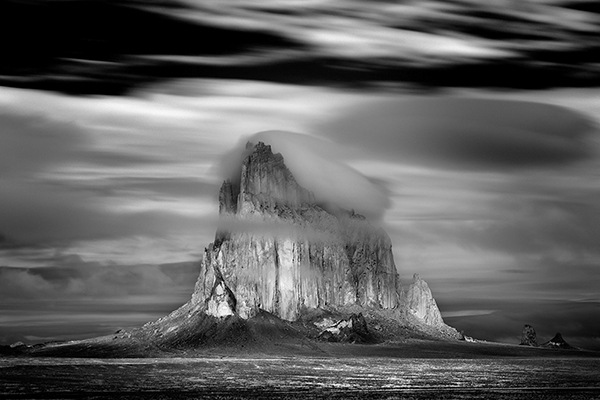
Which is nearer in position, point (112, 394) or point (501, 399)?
point (501, 399)

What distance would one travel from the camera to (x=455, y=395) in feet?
627

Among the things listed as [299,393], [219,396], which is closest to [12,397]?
[219,396]

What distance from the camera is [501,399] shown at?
182750 millimetres

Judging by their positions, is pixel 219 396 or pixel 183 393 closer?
pixel 219 396

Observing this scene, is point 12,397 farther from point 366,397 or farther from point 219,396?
point 366,397

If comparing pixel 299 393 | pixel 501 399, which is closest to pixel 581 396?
pixel 501 399

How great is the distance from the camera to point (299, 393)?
19625 centimetres

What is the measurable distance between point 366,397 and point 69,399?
63283 millimetres

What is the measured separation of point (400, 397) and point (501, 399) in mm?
21778

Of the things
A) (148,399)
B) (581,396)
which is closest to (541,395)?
(581,396)

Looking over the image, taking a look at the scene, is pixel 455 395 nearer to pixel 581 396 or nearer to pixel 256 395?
pixel 581 396

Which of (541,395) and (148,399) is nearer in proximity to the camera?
(148,399)

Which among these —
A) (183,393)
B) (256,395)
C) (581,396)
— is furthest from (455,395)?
(183,393)

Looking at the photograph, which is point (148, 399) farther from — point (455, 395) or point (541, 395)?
point (541, 395)
